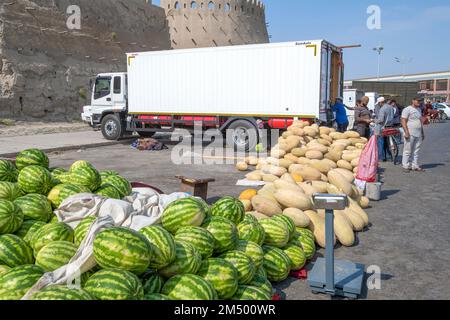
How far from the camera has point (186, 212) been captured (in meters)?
4.12

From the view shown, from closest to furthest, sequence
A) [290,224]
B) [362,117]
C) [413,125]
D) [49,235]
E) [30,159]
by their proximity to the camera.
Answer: [49,235], [290,224], [30,159], [413,125], [362,117]

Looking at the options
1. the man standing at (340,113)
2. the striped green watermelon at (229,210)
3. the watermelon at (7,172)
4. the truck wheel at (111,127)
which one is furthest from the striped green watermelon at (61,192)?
the truck wheel at (111,127)

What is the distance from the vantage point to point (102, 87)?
19047 mm

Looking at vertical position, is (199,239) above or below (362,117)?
below

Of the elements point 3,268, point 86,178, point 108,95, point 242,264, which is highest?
point 108,95

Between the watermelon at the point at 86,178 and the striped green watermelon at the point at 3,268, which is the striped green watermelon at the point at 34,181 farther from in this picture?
the striped green watermelon at the point at 3,268

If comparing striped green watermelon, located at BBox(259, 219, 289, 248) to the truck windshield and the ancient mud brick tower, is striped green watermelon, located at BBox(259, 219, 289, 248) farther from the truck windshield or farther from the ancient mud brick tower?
the ancient mud brick tower

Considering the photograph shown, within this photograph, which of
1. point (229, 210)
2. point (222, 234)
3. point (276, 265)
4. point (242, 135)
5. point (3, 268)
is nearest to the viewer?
point (3, 268)

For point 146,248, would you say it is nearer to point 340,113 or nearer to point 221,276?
point 221,276

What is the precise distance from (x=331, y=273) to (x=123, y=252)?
7.27 feet

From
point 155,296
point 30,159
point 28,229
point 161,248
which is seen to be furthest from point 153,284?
point 30,159

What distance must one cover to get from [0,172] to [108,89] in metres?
14.4

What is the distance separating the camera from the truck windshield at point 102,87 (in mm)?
18906
